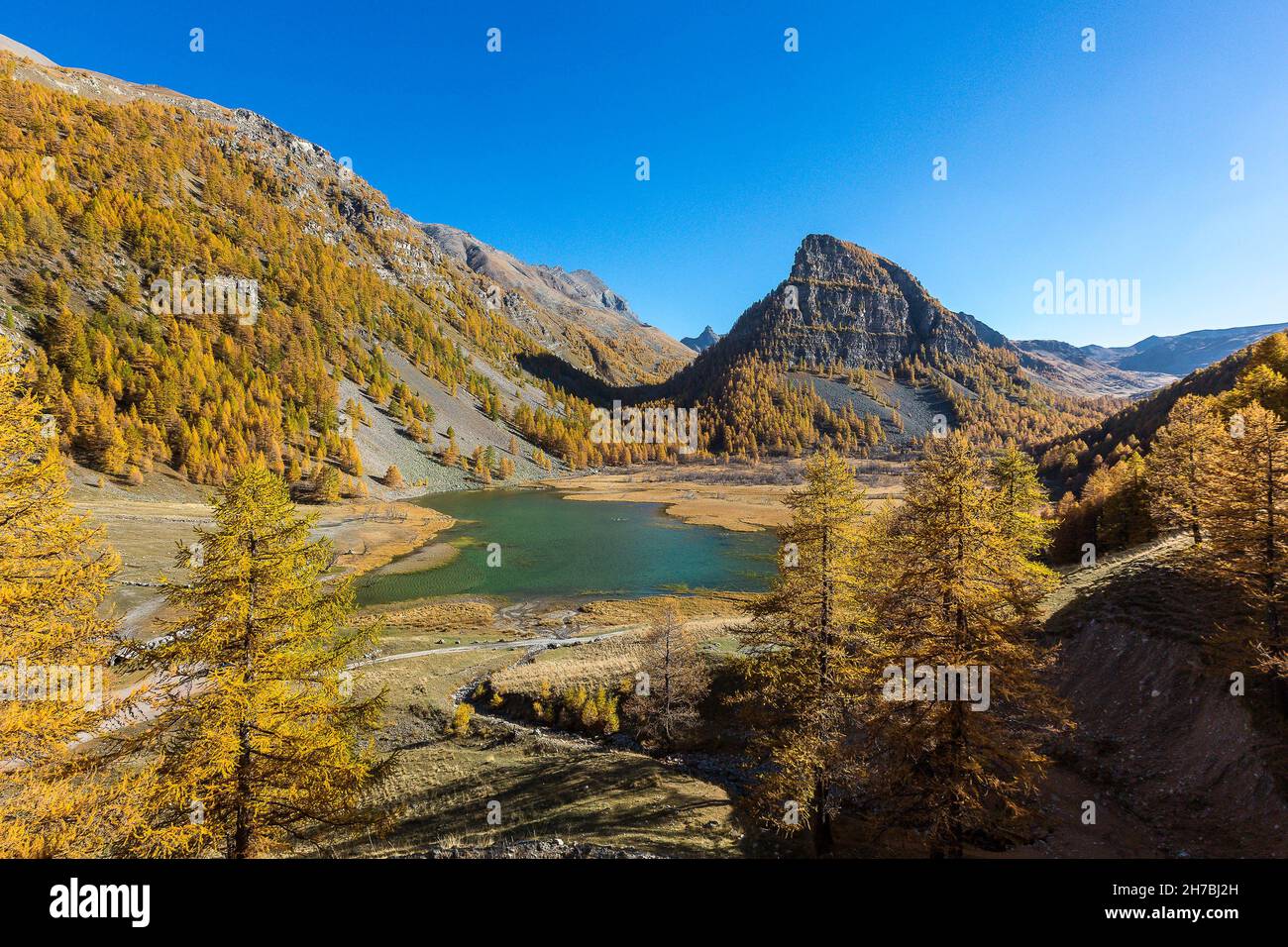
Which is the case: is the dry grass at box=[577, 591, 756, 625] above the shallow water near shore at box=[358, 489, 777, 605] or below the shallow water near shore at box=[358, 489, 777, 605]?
below

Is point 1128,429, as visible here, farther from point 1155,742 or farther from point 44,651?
point 44,651

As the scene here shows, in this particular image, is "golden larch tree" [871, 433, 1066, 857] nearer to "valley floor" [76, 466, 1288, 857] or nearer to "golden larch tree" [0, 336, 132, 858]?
"valley floor" [76, 466, 1288, 857]

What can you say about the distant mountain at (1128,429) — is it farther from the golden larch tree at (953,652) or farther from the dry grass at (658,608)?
the golden larch tree at (953,652)

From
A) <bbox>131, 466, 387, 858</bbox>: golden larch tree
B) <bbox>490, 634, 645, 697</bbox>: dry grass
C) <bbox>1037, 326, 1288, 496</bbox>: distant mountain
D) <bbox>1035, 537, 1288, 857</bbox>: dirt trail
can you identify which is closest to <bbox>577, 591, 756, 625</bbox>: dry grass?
<bbox>490, 634, 645, 697</bbox>: dry grass

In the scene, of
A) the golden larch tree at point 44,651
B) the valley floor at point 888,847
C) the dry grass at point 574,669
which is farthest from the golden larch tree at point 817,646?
Result: the golden larch tree at point 44,651

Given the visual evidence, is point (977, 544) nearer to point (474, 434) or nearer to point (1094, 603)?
point (1094, 603)

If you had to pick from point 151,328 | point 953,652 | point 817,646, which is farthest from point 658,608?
point 151,328

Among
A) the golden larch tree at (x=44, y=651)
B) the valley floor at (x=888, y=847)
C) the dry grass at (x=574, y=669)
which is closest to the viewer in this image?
the golden larch tree at (x=44, y=651)

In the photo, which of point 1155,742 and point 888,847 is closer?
point 888,847
